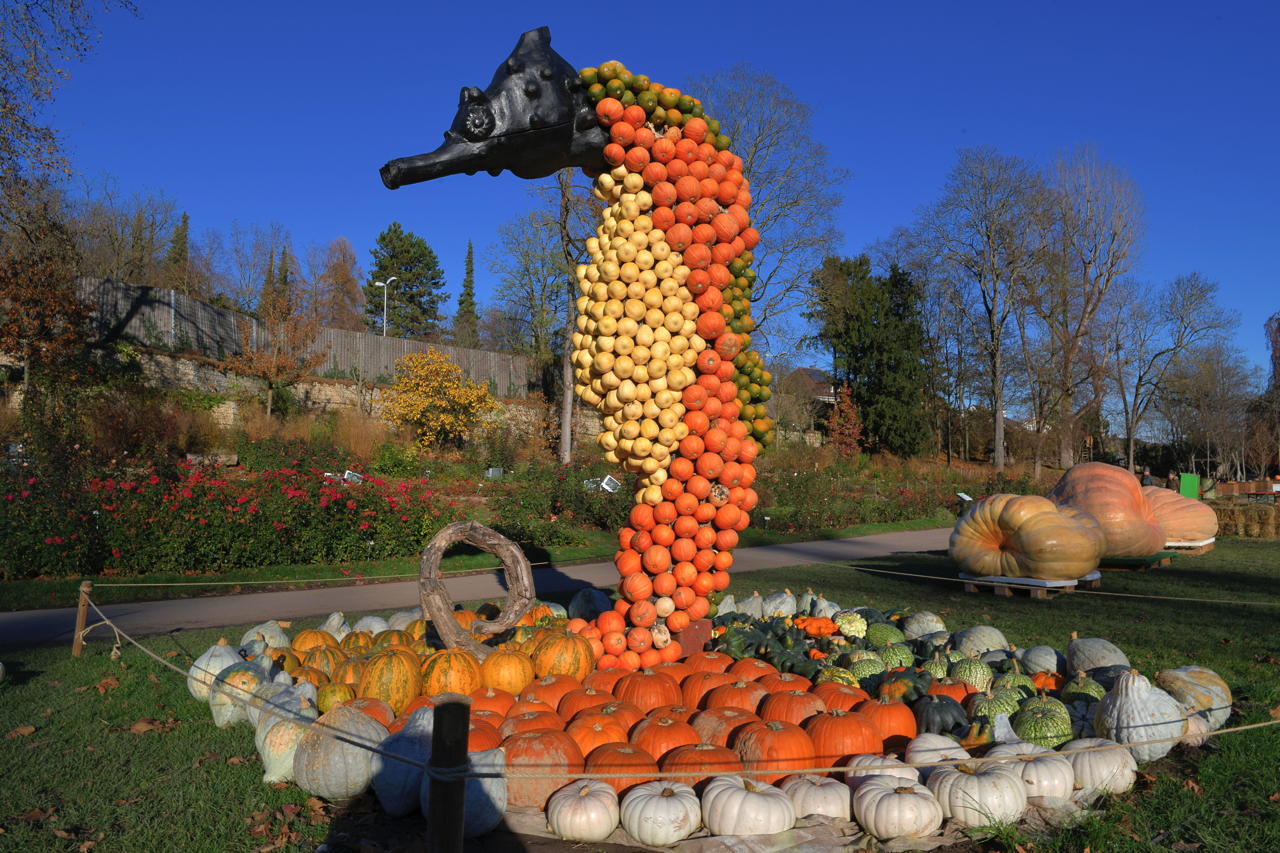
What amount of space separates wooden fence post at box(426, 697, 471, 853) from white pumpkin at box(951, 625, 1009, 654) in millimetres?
4738

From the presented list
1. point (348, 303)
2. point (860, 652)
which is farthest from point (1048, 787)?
point (348, 303)

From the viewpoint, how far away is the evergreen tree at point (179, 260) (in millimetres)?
41500

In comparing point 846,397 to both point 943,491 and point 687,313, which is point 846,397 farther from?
point 687,313

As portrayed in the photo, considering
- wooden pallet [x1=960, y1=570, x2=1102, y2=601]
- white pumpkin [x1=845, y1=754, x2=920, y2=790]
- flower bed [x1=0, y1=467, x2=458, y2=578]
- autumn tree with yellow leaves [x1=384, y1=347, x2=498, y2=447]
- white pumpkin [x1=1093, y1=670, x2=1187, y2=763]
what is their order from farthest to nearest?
autumn tree with yellow leaves [x1=384, y1=347, x2=498, y2=447] → flower bed [x1=0, y1=467, x2=458, y2=578] → wooden pallet [x1=960, y1=570, x2=1102, y2=601] → white pumpkin [x1=1093, y1=670, x2=1187, y2=763] → white pumpkin [x1=845, y1=754, x2=920, y2=790]

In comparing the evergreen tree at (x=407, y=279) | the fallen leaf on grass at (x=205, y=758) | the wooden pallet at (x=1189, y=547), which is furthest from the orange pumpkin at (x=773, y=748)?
the evergreen tree at (x=407, y=279)

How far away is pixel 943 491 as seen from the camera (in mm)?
25906

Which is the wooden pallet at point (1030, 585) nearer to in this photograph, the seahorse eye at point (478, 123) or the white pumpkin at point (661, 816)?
the white pumpkin at point (661, 816)

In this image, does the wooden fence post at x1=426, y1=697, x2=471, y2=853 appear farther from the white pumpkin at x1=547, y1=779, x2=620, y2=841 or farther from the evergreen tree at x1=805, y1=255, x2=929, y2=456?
the evergreen tree at x1=805, y1=255, x2=929, y2=456

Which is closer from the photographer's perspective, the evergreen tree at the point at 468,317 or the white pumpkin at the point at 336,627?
the white pumpkin at the point at 336,627

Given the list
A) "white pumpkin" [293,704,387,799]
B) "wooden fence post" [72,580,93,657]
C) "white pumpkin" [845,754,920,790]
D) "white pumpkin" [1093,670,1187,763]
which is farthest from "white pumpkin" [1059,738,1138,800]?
"wooden fence post" [72,580,93,657]

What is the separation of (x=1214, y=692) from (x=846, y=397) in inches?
1335

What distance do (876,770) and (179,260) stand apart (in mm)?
50447

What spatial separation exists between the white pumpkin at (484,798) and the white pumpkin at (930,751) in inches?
83.6

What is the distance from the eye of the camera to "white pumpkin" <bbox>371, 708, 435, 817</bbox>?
394 cm
